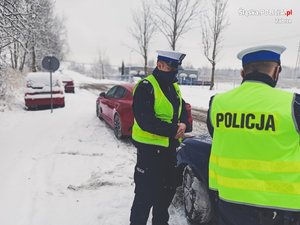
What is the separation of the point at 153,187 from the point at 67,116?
877 centimetres

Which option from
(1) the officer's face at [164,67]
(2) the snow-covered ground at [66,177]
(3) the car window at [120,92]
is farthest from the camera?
(3) the car window at [120,92]

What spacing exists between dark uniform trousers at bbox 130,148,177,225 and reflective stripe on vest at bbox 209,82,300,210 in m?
1.14

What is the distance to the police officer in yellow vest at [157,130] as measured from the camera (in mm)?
2826

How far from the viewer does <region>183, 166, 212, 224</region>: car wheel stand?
10.5ft

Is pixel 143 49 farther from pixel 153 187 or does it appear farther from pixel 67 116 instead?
pixel 153 187

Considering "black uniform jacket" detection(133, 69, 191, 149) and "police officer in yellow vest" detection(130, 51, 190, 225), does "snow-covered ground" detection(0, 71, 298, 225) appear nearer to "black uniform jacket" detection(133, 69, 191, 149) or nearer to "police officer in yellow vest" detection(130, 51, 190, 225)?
A: "police officer in yellow vest" detection(130, 51, 190, 225)

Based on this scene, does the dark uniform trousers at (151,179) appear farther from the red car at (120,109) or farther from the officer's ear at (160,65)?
the red car at (120,109)

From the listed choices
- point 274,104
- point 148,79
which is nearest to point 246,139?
point 274,104

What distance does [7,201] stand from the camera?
405 centimetres

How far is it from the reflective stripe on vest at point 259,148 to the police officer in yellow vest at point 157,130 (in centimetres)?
104

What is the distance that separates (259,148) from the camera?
1689mm

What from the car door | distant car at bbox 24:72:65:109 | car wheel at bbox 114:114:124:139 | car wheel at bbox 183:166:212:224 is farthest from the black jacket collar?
distant car at bbox 24:72:65:109

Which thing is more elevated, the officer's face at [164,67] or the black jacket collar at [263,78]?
the officer's face at [164,67]

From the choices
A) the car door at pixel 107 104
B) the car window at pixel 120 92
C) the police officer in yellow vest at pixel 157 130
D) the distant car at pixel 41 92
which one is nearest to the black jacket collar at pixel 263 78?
the police officer in yellow vest at pixel 157 130
